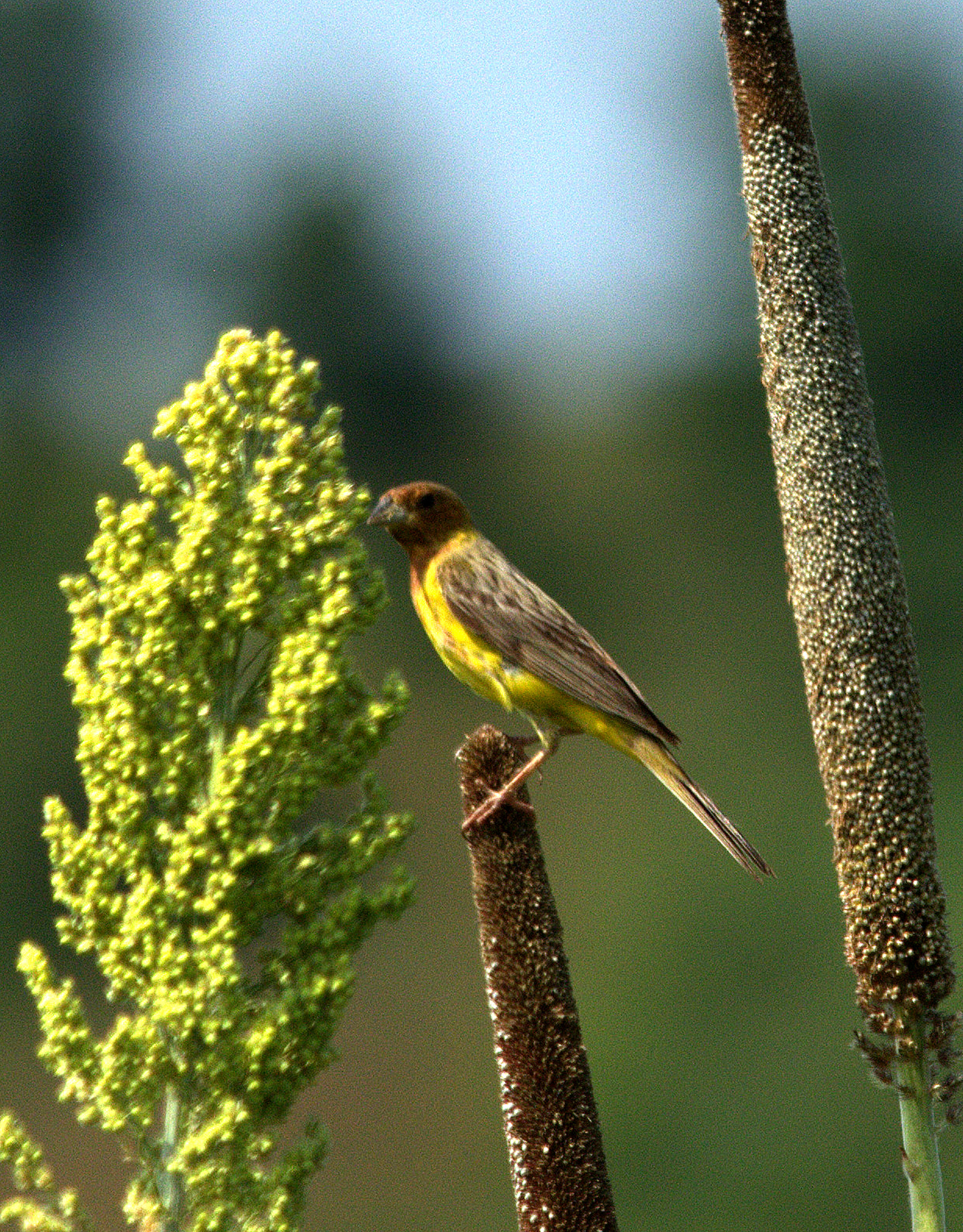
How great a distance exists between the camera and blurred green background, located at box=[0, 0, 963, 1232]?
1034 inches

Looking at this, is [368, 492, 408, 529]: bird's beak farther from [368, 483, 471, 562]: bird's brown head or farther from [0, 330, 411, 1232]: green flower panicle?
[0, 330, 411, 1232]: green flower panicle

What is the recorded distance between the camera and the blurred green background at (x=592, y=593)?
26.3 metres

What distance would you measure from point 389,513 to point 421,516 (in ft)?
0.50

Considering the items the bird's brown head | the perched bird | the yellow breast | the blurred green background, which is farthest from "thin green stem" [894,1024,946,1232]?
the blurred green background

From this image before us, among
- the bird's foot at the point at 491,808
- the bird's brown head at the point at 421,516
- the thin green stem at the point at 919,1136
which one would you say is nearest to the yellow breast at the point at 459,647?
the bird's brown head at the point at 421,516

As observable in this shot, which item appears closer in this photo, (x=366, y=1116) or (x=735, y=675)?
(x=366, y=1116)

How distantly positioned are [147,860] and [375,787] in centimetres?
43

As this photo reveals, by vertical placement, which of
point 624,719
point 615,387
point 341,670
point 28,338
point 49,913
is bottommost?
point 341,670

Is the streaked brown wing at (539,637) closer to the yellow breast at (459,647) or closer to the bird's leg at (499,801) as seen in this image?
the yellow breast at (459,647)

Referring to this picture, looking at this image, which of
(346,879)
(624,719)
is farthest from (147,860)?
(624,719)

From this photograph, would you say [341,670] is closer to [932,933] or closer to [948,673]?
[932,933]

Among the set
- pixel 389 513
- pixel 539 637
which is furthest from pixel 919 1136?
pixel 389 513

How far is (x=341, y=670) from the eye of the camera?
3.26 metres

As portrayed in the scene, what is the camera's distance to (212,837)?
3162 millimetres
